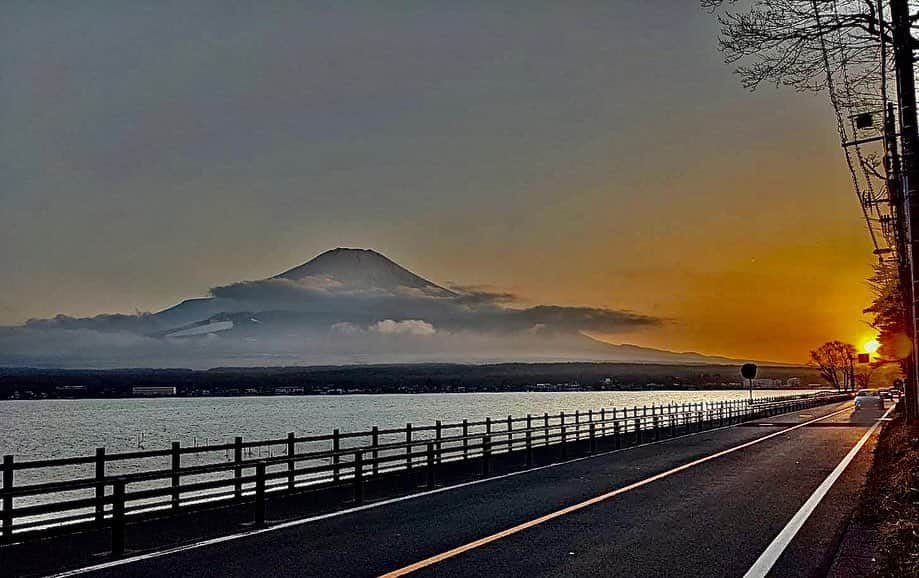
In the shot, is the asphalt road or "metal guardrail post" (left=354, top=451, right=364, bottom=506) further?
"metal guardrail post" (left=354, top=451, right=364, bottom=506)

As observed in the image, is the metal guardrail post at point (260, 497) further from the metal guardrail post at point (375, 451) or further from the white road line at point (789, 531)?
the white road line at point (789, 531)

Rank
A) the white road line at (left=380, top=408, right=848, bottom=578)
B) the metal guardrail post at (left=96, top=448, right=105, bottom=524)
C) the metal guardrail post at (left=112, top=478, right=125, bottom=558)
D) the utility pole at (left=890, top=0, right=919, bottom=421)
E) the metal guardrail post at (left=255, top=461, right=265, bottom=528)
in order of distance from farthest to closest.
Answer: the metal guardrail post at (left=255, top=461, right=265, bottom=528)
the utility pole at (left=890, top=0, right=919, bottom=421)
the metal guardrail post at (left=96, top=448, right=105, bottom=524)
the metal guardrail post at (left=112, top=478, right=125, bottom=558)
the white road line at (left=380, top=408, right=848, bottom=578)

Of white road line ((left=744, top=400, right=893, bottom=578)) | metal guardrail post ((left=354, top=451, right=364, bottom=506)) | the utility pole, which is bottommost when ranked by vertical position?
white road line ((left=744, top=400, right=893, bottom=578))

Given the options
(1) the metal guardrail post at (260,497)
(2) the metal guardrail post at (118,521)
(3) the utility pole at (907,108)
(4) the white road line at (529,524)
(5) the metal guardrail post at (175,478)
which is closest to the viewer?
(4) the white road line at (529,524)

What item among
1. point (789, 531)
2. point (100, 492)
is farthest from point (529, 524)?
point (100, 492)

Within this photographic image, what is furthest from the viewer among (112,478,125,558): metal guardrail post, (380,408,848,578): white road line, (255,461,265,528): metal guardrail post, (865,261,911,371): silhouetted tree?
(865,261,911,371): silhouetted tree

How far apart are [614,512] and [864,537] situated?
449cm

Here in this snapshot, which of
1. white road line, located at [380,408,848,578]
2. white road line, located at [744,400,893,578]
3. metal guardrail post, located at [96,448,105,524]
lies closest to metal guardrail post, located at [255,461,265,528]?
metal guardrail post, located at [96,448,105,524]

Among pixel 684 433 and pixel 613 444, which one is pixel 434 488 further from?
pixel 684 433

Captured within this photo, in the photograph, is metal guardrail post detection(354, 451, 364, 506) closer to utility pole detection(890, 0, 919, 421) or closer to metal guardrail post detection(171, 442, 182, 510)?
metal guardrail post detection(171, 442, 182, 510)

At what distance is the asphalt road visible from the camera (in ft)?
38.9

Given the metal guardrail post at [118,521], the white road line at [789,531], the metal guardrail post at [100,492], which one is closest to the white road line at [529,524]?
the white road line at [789,531]

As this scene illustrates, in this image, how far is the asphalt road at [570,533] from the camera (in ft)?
38.9

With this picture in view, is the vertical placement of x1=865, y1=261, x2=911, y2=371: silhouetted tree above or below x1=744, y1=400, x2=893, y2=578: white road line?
above
